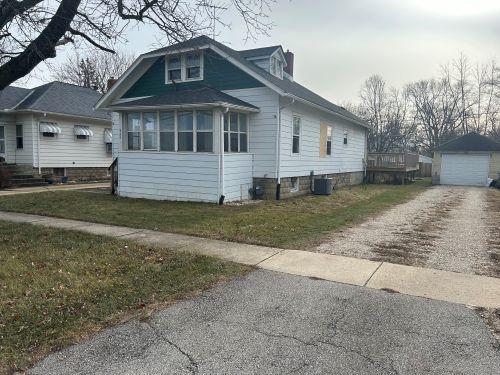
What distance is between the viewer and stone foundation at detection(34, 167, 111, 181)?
2105 centimetres

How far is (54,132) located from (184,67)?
32.5ft

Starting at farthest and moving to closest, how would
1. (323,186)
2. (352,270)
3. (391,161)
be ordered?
(391,161)
(323,186)
(352,270)

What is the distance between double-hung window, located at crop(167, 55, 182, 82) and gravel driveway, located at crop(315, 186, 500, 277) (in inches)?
375

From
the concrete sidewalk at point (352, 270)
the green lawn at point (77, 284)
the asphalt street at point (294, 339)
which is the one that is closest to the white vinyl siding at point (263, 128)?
the concrete sidewalk at point (352, 270)

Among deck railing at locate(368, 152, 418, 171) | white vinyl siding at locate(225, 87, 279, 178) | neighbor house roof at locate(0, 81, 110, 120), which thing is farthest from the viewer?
deck railing at locate(368, 152, 418, 171)

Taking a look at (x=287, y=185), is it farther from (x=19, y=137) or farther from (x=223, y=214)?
(x=19, y=137)

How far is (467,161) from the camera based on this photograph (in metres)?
27.6

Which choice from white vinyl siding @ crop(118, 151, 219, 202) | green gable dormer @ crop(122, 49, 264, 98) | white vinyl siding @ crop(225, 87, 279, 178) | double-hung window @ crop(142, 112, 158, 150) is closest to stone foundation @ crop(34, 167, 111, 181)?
green gable dormer @ crop(122, 49, 264, 98)

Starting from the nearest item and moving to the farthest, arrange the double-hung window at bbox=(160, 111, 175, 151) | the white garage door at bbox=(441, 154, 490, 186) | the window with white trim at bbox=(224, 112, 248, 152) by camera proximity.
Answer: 1. the window with white trim at bbox=(224, 112, 248, 152)
2. the double-hung window at bbox=(160, 111, 175, 151)
3. the white garage door at bbox=(441, 154, 490, 186)

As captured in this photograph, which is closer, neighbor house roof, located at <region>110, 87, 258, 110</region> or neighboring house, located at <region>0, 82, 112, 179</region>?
neighbor house roof, located at <region>110, 87, 258, 110</region>

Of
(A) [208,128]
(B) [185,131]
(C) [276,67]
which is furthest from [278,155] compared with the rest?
(C) [276,67]

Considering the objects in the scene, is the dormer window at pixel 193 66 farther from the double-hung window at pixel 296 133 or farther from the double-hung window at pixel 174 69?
the double-hung window at pixel 296 133

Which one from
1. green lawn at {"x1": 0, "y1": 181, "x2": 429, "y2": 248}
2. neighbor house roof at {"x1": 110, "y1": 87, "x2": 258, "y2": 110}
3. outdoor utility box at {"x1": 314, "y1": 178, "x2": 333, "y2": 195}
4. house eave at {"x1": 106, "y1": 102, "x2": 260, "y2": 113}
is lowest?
A: green lawn at {"x1": 0, "y1": 181, "x2": 429, "y2": 248}

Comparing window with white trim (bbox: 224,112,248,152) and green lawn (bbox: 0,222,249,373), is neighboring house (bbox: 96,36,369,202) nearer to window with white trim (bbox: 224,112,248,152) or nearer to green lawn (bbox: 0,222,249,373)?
window with white trim (bbox: 224,112,248,152)
